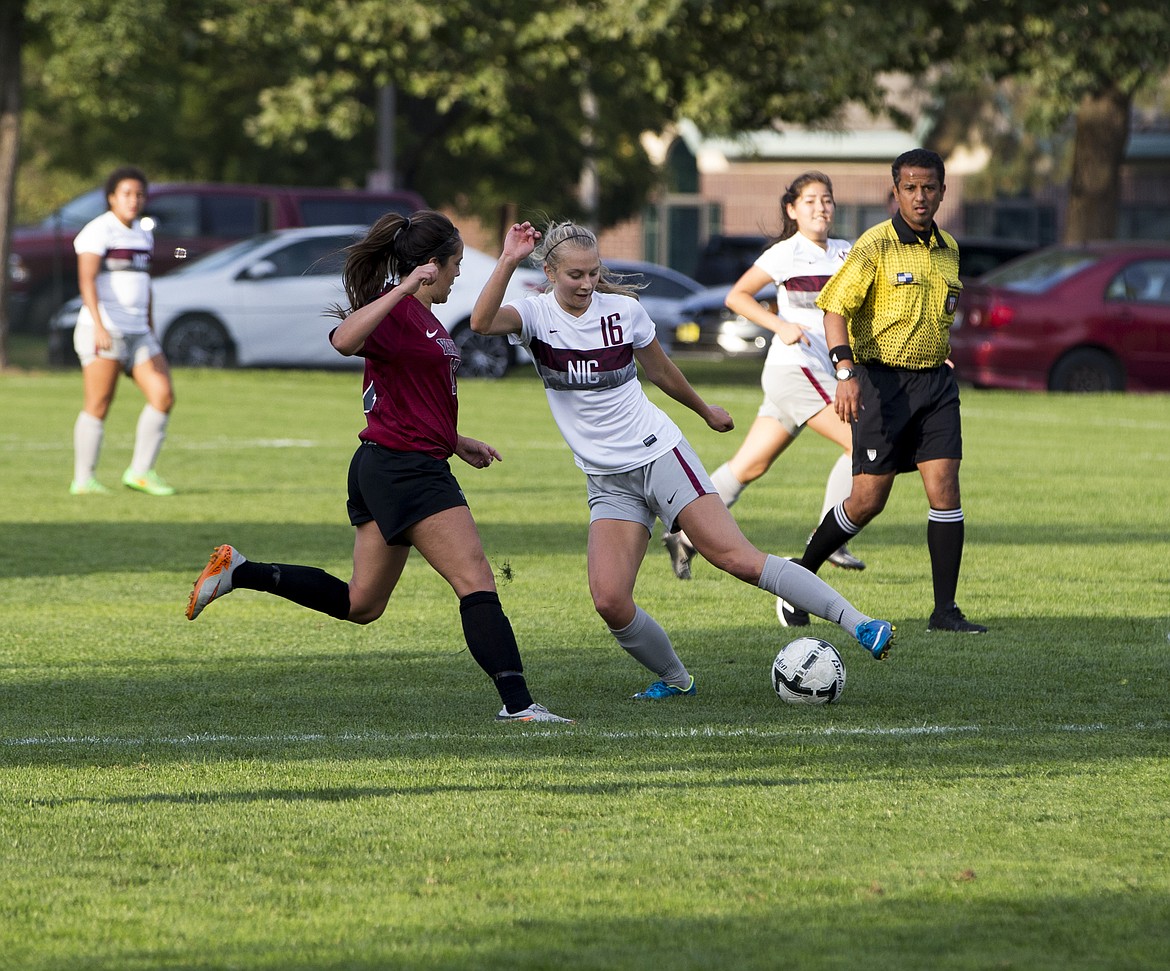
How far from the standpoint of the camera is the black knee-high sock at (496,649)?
6504mm

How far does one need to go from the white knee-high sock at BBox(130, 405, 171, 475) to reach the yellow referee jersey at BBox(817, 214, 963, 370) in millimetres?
6221

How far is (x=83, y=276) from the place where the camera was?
12992 millimetres

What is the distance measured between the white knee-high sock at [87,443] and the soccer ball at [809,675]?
7412 millimetres

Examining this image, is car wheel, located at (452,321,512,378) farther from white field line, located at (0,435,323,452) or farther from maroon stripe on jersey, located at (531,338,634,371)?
maroon stripe on jersey, located at (531,338,634,371)

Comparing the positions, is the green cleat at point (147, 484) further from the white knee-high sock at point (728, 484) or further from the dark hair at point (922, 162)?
the dark hair at point (922, 162)

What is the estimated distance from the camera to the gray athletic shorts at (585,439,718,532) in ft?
22.4

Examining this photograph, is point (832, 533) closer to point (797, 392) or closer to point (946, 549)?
point (946, 549)

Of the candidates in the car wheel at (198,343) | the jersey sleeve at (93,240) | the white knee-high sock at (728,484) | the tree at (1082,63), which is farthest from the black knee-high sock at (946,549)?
the car wheel at (198,343)

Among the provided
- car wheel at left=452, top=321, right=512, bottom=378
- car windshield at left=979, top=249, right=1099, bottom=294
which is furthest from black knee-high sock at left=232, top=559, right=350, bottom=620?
car wheel at left=452, top=321, right=512, bottom=378

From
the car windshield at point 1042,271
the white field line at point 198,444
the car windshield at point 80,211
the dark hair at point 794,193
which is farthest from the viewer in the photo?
the car windshield at point 80,211

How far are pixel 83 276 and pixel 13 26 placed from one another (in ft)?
45.6

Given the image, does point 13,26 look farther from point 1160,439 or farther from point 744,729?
point 744,729

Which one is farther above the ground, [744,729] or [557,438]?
[744,729]

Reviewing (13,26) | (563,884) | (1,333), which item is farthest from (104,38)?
(563,884)
